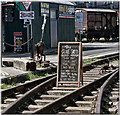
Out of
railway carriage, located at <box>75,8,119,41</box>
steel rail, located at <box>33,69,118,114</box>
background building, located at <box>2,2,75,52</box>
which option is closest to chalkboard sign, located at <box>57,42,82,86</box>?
steel rail, located at <box>33,69,118,114</box>

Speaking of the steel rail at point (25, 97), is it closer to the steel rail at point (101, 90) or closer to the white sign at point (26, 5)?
the steel rail at point (101, 90)

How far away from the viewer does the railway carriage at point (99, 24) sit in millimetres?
50469

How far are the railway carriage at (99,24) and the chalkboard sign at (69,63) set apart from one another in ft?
122

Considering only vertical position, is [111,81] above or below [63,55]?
below

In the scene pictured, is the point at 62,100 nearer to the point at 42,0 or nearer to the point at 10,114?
the point at 10,114

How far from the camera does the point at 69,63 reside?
1115 cm

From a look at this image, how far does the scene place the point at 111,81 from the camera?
11797mm

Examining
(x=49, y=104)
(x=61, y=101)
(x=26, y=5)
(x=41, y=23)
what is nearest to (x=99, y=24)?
(x=41, y=23)

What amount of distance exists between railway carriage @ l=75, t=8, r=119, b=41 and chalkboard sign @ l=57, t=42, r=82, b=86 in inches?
1467

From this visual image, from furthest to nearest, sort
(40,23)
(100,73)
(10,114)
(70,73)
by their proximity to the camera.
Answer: (40,23) → (100,73) → (70,73) → (10,114)

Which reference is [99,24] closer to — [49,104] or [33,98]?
[33,98]

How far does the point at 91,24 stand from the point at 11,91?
43.7m

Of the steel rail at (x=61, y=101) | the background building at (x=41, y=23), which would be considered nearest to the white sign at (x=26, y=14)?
the background building at (x=41, y=23)

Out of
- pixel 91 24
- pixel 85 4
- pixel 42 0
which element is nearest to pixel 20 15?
pixel 42 0
